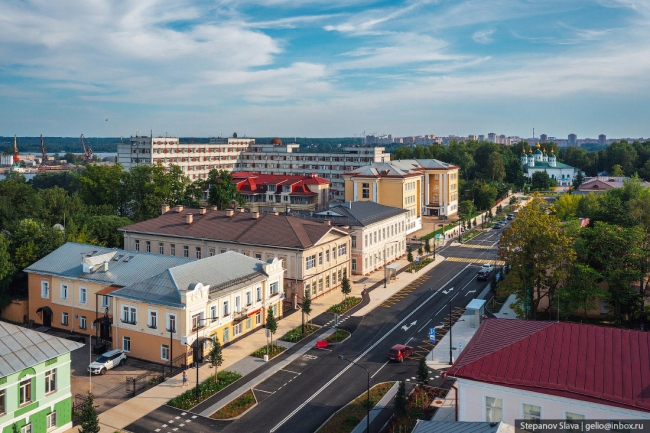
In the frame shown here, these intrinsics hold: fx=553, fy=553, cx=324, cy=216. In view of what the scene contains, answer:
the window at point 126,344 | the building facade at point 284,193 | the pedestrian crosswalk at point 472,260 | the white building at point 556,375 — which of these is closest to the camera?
the white building at point 556,375

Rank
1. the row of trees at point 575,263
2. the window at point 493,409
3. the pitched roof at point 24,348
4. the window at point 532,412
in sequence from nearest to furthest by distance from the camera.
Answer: the window at point 532,412, the window at point 493,409, the pitched roof at point 24,348, the row of trees at point 575,263

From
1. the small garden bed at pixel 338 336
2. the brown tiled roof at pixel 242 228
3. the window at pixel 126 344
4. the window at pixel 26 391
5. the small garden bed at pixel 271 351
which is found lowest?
the small garden bed at pixel 271 351

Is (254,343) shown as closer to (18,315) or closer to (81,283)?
(81,283)

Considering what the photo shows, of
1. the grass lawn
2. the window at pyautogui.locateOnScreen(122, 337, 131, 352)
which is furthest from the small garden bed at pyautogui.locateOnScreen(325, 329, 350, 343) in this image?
the window at pyautogui.locateOnScreen(122, 337, 131, 352)

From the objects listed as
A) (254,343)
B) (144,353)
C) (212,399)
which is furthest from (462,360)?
(144,353)

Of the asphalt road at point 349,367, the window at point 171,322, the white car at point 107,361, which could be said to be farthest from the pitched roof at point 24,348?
the window at point 171,322

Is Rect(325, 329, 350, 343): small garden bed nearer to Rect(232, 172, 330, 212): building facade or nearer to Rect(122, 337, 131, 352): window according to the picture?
Rect(122, 337, 131, 352): window

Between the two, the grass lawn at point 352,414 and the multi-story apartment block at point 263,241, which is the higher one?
the multi-story apartment block at point 263,241

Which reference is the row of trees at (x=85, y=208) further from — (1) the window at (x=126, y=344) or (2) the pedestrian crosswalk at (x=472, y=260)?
(2) the pedestrian crosswalk at (x=472, y=260)
